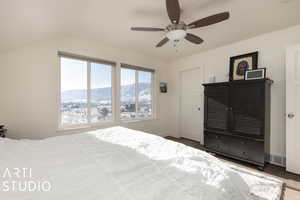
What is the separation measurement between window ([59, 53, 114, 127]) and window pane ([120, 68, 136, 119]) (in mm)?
Result: 315

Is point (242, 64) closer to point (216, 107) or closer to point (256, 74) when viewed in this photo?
point (256, 74)

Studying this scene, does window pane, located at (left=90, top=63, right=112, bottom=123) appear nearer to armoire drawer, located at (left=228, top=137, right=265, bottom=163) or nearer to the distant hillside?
the distant hillside

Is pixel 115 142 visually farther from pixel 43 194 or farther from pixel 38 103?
pixel 38 103

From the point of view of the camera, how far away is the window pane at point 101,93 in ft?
10.6

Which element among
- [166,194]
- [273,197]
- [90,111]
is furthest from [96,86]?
[273,197]

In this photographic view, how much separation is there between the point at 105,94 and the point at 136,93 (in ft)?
2.93

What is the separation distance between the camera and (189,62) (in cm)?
404

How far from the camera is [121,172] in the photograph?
905 mm

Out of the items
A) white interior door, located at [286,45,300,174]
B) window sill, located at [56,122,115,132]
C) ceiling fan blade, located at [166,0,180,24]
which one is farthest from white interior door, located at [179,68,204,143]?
ceiling fan blade, located at [166,0,180,24]

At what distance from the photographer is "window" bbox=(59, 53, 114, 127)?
9.38 feet

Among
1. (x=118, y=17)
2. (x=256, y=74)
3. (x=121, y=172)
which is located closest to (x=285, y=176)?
(x=256, y=74)

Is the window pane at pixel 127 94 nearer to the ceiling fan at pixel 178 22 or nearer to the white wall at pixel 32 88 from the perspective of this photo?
the white wall at pixel 32 88

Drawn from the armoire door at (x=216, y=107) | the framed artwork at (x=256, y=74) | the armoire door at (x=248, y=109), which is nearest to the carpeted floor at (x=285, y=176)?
the armoire door at (x=248, y=109)

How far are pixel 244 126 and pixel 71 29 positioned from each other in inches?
141
